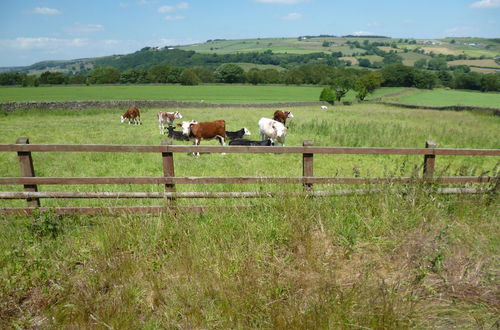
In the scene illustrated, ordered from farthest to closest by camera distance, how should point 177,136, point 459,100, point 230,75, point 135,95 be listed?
point 230,75
point 135,95
point 459,100
point 177,136

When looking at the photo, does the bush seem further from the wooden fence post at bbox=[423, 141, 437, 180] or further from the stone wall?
the wooden fence post at bbox=[423, 141, 437, 180]

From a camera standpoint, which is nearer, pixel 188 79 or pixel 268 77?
pixel 188 79

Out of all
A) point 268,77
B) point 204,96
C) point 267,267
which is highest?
point 268,77

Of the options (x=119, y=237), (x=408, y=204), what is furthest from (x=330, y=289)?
(x=119, y=237)

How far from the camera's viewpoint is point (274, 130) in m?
14.6

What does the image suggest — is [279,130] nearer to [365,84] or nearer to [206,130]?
[206,130]

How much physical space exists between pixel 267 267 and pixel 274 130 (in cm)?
1143

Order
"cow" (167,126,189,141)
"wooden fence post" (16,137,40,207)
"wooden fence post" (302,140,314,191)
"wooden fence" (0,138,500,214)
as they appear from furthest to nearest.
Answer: "cow" (167,126,189,141) → "wooden fence post" (302,140,314,191) → "wooden fence post" (16,137,40,207) → "wooden fence" (0,138,500,214)

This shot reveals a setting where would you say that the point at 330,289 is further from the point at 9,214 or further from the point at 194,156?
the point at 194,156

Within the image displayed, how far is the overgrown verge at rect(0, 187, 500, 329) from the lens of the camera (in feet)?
9.52

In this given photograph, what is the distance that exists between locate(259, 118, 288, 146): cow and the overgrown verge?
32.1 ft

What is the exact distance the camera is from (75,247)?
13.4 feet

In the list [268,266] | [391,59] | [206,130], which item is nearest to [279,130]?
[206,130]

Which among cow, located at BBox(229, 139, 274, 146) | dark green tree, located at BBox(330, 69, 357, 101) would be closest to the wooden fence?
cow, located at BBox(229, 139, 274, 146)
